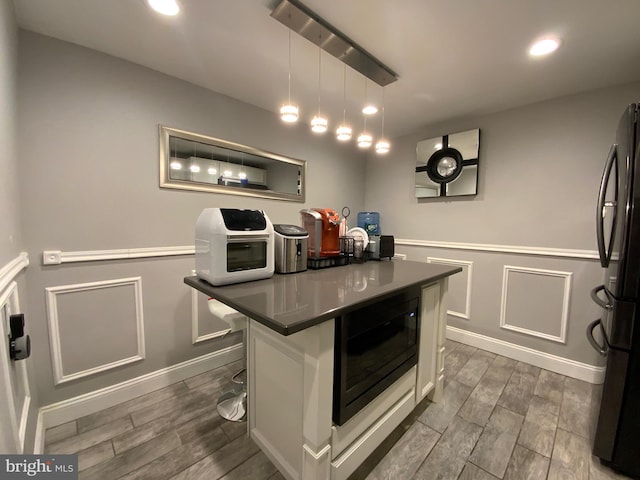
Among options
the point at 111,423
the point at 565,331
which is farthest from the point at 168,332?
the point at 565,331

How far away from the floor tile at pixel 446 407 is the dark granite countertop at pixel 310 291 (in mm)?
975

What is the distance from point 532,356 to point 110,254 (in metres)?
3.59

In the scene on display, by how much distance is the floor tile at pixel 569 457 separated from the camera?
1.31 metres

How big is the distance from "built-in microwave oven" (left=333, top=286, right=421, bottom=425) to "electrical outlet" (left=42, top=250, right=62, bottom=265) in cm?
176

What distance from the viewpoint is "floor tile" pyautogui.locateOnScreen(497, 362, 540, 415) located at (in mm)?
1822

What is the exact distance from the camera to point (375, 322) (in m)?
1.23

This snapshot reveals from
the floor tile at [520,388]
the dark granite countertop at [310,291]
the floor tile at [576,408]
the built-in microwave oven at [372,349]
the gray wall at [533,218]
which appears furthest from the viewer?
the gray wall at [533,218]

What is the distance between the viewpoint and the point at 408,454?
1.43m

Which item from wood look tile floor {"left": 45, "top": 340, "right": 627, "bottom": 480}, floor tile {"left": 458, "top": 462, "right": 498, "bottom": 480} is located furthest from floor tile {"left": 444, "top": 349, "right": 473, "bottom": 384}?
floor tile {"left": 458, "top": 462, "right": 498, "bottom": 480}

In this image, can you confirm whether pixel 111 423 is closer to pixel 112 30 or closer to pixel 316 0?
pixel 112 30

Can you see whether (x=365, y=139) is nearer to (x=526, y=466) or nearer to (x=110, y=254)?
(x=110, y=254)

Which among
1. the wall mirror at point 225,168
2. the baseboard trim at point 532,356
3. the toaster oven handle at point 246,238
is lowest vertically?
the baseboard trim at point 532,356

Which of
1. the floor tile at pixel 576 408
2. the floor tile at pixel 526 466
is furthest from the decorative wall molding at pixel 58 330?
the floor tile at pixel 576 408

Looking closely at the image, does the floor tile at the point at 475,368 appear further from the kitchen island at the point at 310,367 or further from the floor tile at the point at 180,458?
the floor tile at the point at 180,458
